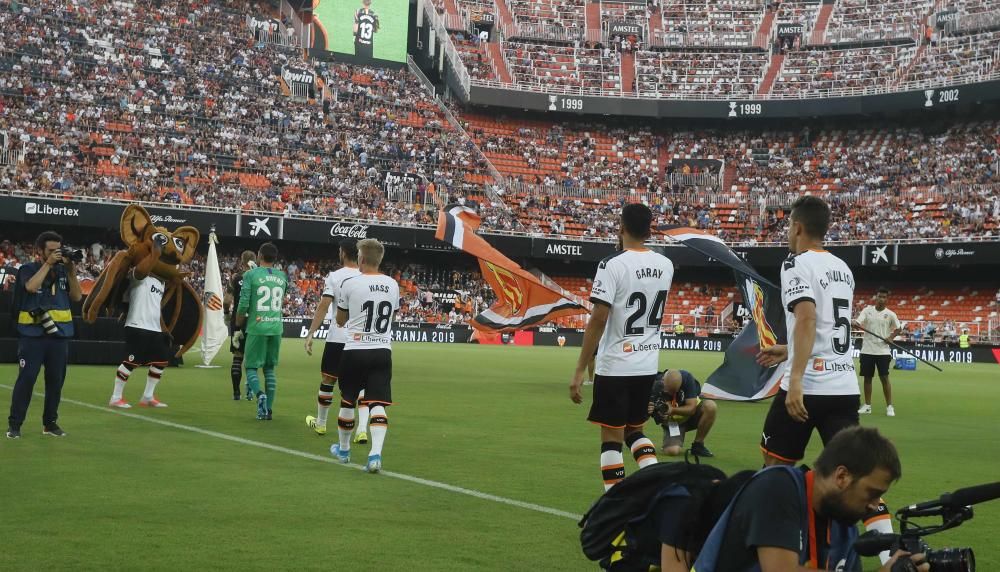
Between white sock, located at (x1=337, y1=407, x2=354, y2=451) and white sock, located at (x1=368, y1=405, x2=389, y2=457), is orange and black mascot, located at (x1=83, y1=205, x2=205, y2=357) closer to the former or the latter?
white sock, located at (x1=337, y1=407, x2=354, y2=451)

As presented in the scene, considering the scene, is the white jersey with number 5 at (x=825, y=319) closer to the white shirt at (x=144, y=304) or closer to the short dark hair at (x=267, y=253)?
the short dark hair at (x=267, y=253)

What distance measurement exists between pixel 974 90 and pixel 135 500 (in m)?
52.9

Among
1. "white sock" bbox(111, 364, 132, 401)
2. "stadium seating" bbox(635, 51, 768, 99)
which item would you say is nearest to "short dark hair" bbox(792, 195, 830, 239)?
"white sock" bbox(111, 364, 132, 401)

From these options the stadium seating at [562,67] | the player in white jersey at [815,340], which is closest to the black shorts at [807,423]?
the player in white jersey at [815,340]

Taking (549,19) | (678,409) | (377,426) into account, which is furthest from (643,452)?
(549,19)

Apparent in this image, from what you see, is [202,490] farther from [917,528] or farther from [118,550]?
[917,528]

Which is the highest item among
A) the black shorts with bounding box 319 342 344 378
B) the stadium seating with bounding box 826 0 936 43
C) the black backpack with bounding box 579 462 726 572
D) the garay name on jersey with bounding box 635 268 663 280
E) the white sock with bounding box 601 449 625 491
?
the stadium seating with bounding box 826 0 936 43

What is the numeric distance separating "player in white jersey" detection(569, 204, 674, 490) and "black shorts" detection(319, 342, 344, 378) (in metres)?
5.26

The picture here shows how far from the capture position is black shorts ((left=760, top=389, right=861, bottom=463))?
6742 millimetres

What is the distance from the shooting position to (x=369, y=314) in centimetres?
995

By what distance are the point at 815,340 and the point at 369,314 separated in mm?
4429

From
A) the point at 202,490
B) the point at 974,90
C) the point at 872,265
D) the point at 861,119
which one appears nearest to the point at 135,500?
the point at 202,490

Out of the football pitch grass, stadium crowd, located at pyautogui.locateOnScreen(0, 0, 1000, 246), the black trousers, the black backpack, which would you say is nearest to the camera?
the black backpack

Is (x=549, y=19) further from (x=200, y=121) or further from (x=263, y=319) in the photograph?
(x=263, y=319)
